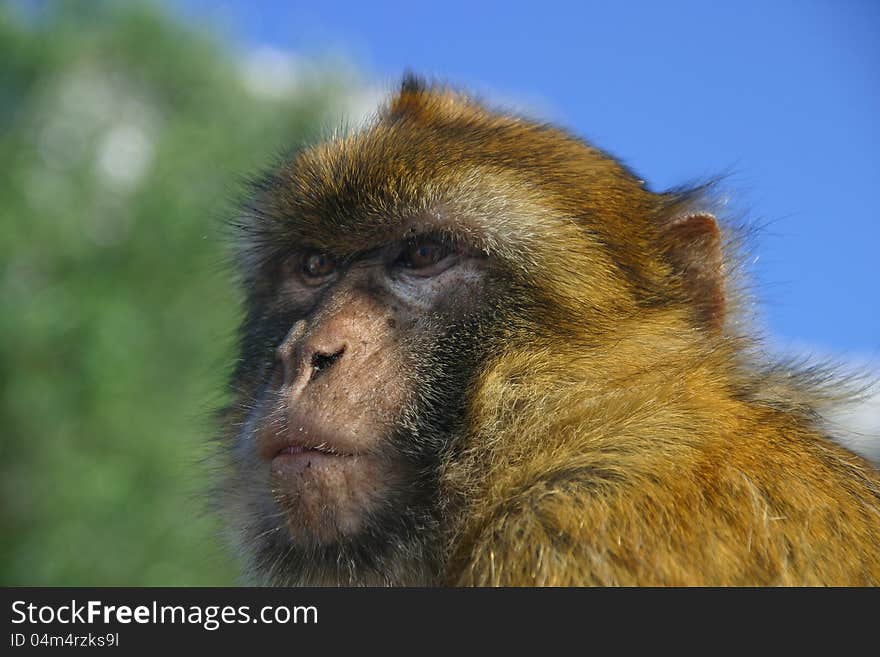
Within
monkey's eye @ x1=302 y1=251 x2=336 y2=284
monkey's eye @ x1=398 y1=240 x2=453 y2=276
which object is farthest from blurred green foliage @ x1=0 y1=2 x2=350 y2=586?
monkey's eye @ x1=398 y1=240 x2=453 y2=276

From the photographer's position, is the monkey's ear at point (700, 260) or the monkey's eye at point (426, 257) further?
the monkey's ear at point (700, 260)

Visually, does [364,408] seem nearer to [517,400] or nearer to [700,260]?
[517,400]

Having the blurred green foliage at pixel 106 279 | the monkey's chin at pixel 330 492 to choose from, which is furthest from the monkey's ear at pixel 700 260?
the blurred green foliage at pixel 106 279

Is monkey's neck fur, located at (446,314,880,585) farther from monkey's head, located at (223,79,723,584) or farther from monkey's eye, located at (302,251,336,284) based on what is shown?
monkey's eye, located at (302,251,336,284)

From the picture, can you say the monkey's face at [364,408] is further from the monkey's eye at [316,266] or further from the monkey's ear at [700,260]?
the monkey's ear at [700,260]

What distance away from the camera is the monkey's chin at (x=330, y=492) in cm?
310

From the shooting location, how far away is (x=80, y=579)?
1786 cm

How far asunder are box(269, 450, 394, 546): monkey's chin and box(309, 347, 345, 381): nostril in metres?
0.27

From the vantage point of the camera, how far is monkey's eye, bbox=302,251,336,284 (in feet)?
12.8

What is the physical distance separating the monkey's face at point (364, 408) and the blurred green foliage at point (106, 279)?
1445 centimetres

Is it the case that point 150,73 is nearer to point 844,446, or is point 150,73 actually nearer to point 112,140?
point 112,140

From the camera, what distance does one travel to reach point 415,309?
3.39 meters
